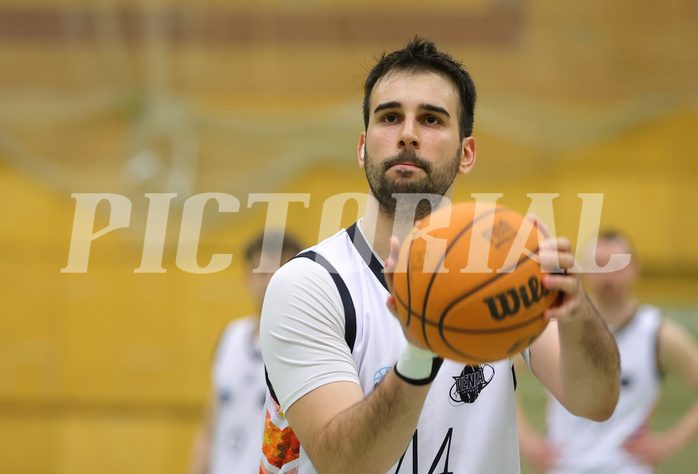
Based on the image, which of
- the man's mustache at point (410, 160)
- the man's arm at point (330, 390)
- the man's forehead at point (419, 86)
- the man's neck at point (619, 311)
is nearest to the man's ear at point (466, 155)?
the man's forehead at point (419, 86)

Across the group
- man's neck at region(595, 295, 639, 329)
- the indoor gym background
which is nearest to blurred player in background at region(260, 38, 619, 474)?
man's neck at region(595, 295, 639, 329)

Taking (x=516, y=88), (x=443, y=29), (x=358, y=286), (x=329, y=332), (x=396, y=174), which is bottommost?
(x=329, y=332)

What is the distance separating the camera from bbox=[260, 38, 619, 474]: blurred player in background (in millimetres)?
2170

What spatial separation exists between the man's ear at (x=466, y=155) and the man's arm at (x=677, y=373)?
3.21 metres

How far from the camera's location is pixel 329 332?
2449 mm

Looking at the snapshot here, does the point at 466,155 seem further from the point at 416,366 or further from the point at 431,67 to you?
the point at 416,366

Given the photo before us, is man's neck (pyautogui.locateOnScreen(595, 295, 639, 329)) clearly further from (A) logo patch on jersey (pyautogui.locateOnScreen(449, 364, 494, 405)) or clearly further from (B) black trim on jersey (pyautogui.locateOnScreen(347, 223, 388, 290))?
(B) black trim on jersey (pyautogui.locateOnScreen(347, 223, 388, 290))

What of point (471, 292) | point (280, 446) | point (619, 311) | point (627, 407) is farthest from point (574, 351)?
point (619, 311)

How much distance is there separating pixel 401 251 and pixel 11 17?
305 inches

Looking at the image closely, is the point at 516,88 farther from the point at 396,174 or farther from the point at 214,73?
the point at 396,174

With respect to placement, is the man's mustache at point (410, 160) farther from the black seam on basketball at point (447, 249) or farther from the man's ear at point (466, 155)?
the black seam on basketball at point (447, 249)

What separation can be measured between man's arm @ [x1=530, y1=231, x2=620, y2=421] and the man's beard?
614 millimetres

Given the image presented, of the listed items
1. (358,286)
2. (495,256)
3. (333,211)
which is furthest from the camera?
(333,211)

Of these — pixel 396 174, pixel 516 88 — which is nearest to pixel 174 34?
pixel 516 88
